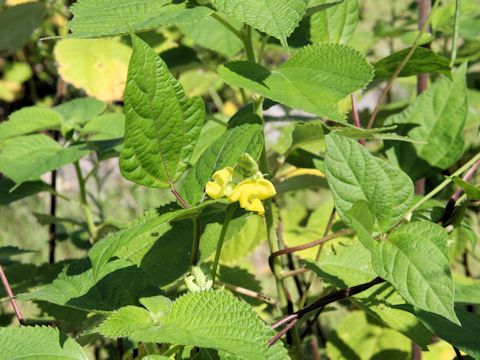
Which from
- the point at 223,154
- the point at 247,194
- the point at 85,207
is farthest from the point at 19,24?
the point at 247,194

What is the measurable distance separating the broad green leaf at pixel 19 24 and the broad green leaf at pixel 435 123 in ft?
3.88

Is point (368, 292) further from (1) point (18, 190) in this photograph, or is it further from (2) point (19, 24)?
(2) point (19, 24)

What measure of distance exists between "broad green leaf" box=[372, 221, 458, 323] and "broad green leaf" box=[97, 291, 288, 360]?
14cm

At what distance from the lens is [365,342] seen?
1.50m

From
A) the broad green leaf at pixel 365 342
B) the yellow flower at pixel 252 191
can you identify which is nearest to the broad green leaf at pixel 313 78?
the yellow flower at pixel 252 191

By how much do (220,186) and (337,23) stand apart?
502 mm

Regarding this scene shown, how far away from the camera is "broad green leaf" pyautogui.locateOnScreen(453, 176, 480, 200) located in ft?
2.86

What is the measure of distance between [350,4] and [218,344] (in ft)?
2.18

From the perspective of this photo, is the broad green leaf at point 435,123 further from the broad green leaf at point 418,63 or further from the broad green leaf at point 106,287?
the broad green leaf at point 106,287

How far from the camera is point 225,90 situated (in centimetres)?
423

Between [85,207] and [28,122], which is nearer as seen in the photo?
[28,122]

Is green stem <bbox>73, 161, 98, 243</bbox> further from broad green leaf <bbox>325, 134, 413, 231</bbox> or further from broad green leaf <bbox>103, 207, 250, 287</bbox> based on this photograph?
broad green leaf <bbox>325, 134, 413, 231</bbox>

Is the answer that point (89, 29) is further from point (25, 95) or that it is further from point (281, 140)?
point (25, 95)

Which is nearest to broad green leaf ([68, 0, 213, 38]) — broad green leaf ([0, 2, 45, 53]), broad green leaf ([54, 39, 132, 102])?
broad green leaf ([54, 39, 132, 102])
